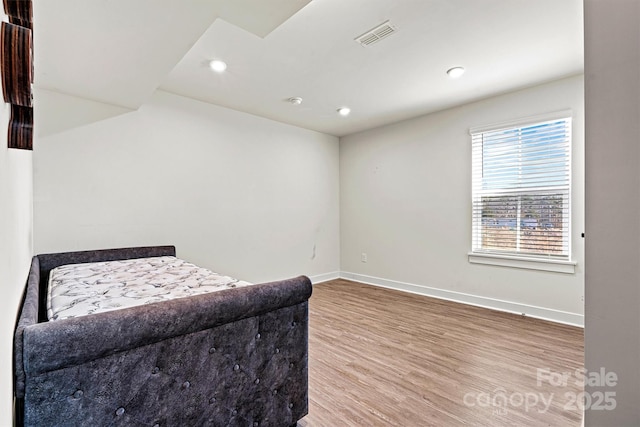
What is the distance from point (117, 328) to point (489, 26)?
2.81 metres

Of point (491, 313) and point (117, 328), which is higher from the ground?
point (117, 328)

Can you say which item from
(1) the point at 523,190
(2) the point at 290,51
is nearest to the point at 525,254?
(1) the point at 523,190

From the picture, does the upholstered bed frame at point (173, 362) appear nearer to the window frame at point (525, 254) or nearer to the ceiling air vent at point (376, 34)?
the ceiling air vent at point (376, 34)

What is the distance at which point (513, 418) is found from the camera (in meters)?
1.63

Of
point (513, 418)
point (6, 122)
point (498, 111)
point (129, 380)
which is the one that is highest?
point (498, 111)

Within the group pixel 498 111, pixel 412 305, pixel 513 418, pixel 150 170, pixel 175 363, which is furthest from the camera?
pixel 412 305

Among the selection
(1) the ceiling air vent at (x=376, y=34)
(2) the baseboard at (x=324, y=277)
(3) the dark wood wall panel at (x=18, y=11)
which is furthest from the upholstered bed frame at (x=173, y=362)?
(2) the baseboard at (x=324, y=277)

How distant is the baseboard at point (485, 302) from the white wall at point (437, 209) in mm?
11

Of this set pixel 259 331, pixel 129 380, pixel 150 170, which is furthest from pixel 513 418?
pixel 150 170

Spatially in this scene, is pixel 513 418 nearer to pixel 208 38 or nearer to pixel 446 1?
pixel 446 1

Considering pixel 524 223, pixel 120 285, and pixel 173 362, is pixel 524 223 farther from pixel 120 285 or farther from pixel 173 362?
pixel 120 285

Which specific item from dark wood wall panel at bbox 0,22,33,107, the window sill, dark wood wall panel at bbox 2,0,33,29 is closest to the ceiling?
dark wood wall panel at bbox 2,0,33,29

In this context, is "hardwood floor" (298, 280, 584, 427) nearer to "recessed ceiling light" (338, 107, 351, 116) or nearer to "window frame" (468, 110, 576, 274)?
"window frame" (468, 110, 576, 274)

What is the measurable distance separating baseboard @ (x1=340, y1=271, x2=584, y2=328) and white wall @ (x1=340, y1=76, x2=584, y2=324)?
1 centimetres
